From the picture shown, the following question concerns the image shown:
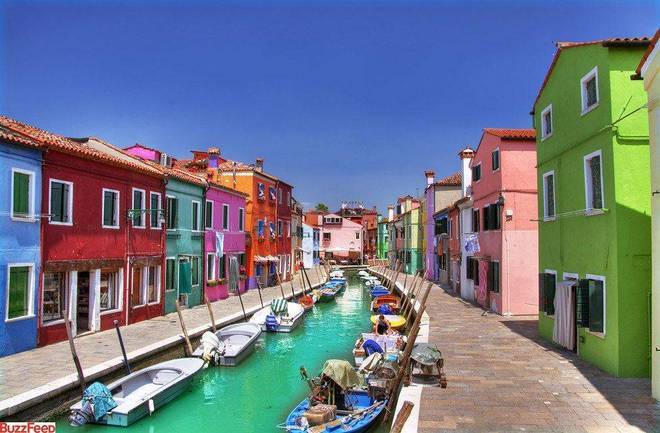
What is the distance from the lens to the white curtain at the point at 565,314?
1448 centimetres

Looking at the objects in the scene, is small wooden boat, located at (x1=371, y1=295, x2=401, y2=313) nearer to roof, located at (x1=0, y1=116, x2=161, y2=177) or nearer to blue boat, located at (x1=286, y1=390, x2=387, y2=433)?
roof, located at (x1=0, y1=116, x2=161, y2=177)

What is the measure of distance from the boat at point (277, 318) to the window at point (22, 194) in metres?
11.2

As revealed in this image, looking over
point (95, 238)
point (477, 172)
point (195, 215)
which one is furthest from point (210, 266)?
point (477, 172)

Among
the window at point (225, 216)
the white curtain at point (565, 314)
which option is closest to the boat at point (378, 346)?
the white curtain at point (565, 314)

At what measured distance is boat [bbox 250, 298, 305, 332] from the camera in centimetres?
2431

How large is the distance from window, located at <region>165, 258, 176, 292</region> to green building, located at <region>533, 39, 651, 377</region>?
1665 centimetres

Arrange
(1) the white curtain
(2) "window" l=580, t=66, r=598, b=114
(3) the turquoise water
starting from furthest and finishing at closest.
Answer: (1) the white curtain → (2) "window" l=580, t=66, r=598, b=114 → (3) the turquoise water

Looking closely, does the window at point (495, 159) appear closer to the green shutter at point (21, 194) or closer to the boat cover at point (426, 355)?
the boat cover at point (426, 355)

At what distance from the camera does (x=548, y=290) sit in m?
16.5

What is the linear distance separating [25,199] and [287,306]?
1360 centimetres

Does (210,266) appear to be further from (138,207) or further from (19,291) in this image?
(19,291)

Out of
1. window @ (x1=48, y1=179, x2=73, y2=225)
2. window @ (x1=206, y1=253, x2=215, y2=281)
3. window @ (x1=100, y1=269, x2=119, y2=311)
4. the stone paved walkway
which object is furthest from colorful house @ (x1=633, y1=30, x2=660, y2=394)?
window @ (x1=206, y1=253, x2=215, y2=281)

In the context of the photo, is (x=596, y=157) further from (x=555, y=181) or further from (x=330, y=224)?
(x=330, y=224)

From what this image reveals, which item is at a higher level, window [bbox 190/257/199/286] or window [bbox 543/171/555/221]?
window [bbox 543/171/555/221]
